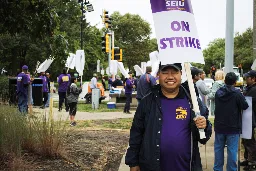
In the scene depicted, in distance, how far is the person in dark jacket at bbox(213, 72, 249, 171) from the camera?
6.02 metres

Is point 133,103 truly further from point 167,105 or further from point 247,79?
point 167,105

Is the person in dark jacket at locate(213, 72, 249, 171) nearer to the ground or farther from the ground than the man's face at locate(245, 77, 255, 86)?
nearer to the ground

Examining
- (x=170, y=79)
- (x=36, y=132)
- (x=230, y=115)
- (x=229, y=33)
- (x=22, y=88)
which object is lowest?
(x=36, y=132)

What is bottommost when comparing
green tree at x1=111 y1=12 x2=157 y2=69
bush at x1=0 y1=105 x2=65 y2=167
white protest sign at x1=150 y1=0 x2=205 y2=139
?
bush at x1=0 y1=105 x2=65 y2=167

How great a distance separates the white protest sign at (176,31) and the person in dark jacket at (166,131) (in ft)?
1.02

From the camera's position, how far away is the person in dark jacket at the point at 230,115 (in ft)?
19.8

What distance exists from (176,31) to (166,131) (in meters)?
1.09

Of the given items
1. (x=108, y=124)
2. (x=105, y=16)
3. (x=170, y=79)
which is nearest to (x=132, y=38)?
(x=105, y=16)

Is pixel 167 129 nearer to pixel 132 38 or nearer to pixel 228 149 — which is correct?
pixel 228 149

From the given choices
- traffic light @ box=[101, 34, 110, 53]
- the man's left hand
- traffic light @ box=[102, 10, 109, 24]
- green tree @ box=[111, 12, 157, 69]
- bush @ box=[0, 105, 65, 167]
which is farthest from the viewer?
green tree @ box=[111, 12, 157, 69]

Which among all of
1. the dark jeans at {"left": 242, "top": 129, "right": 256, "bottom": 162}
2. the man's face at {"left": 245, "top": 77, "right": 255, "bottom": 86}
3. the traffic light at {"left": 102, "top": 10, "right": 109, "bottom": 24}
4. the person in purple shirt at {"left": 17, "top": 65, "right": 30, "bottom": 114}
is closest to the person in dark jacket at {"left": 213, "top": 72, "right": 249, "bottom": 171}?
the dark jeans at {"left": 242, "top": 129, "right": 256, "bottom": 162}

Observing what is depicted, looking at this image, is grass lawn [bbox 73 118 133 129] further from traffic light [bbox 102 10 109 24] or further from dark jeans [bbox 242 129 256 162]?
traffic light [bbox 102 10 109 24]

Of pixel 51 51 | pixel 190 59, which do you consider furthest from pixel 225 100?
pixel 51 51

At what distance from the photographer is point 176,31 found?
398cm
